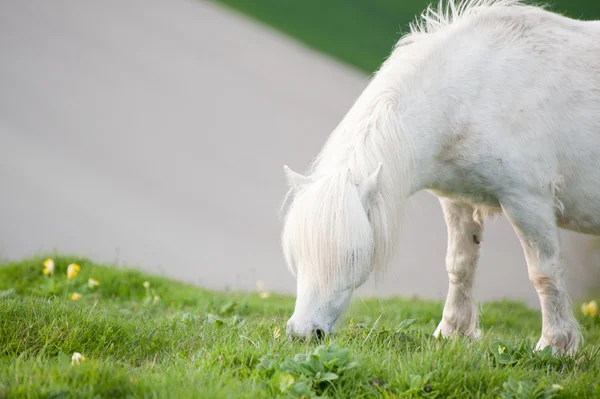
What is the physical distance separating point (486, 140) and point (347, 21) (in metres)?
8.47

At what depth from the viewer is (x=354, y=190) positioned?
12.7 feet

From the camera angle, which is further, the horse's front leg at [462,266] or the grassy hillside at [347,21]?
the grassy hillside at [347,21]

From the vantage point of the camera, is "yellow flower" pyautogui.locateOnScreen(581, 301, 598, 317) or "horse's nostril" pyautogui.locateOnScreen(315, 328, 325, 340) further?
"yellow flower" pyautogui.locateOnScreen(581, 301, 598, 317)

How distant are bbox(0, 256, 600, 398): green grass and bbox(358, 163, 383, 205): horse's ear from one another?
670 mm

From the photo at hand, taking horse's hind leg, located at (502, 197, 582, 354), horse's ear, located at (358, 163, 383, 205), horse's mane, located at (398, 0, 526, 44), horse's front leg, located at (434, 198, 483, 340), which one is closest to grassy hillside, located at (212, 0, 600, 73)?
horse's mane, located at (398, 0, 526, 44)

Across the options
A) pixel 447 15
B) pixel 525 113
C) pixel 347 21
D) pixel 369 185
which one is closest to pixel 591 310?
pixel 525 113

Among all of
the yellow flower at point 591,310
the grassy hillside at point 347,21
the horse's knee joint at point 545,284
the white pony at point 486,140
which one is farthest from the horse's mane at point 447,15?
the grassy hillside at point 347,21

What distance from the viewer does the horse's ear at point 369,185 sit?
388cm

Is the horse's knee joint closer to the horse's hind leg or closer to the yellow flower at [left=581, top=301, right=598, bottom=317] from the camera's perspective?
the horse's hind leg

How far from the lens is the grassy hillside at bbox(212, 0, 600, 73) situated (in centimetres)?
1198

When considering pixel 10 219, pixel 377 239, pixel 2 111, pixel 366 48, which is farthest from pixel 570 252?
pixel 2 111

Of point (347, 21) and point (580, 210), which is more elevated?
point (347, 21)

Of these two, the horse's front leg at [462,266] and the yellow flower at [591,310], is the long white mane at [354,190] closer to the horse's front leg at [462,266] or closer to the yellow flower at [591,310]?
the horse's front leg at [462,266]

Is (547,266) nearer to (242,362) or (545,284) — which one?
(545,284)
